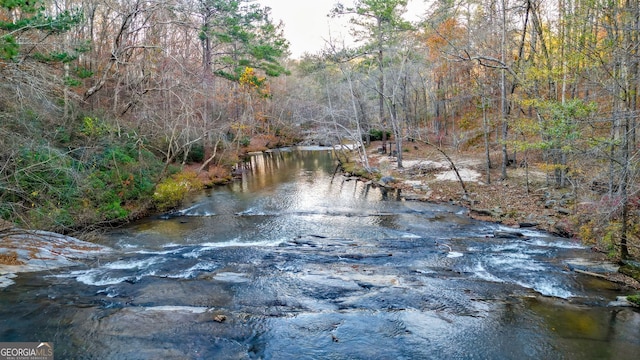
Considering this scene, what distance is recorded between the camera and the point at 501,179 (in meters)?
19.1

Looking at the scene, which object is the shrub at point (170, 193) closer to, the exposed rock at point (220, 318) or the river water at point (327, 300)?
the river water at point (327, 300)

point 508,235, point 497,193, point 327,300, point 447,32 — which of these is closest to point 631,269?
point 508,235

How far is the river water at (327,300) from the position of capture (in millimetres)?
6484

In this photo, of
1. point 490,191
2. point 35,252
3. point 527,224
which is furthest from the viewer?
point 490,191

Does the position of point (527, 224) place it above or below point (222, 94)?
below

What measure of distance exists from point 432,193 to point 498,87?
706cm

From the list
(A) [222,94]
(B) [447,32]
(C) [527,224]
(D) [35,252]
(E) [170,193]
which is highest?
(B) [447,32]

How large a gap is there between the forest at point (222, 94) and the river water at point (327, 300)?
213 centimetres

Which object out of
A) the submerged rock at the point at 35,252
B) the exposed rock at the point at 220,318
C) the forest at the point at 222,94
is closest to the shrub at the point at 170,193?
Result: the forest at the point at 222,94

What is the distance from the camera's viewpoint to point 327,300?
814 cm

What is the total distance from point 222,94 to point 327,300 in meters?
24.5

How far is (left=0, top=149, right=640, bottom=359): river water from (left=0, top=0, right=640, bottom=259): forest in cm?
213

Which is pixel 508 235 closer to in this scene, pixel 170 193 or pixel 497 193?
pixel 497 193

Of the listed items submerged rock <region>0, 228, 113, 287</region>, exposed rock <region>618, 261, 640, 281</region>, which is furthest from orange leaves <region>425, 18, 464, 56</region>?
submerged rock <region>0, 228, 113, 287</region>
